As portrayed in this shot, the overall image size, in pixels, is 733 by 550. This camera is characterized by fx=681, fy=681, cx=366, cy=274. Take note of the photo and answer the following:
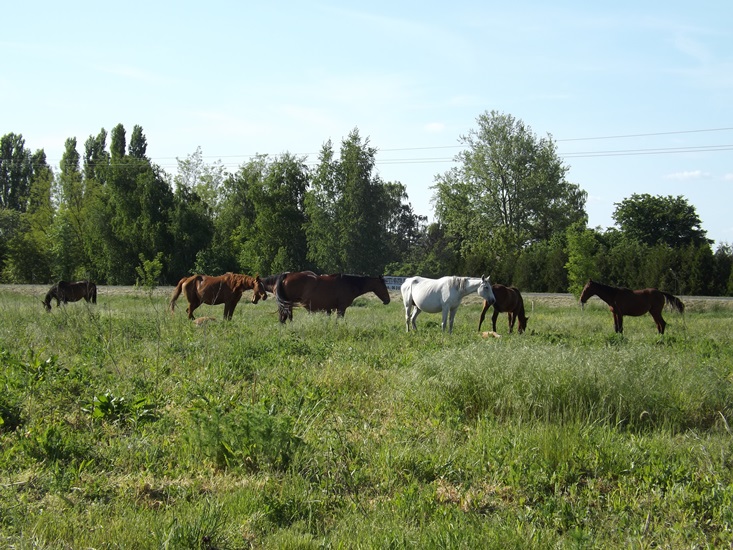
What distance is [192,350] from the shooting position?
10875mm

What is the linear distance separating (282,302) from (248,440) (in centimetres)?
1269

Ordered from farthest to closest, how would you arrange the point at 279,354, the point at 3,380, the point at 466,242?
the point at 466,242 → the point at 279,354 → the point at 3,380

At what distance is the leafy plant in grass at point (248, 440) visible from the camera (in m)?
5.93

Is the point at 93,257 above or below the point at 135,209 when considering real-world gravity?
below

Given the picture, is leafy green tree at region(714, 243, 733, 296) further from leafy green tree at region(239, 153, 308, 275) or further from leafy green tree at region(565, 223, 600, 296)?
leafy green tree at region(239, 153, 308, 275)

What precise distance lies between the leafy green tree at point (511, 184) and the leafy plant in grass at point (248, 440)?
52830 millimetres

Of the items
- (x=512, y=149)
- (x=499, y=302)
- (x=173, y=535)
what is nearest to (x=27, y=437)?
(x=173, y=535)

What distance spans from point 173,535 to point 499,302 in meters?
15.0

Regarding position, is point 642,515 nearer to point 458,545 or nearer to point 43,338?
point 458,545

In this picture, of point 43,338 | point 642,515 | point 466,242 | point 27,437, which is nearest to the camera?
point 642,515

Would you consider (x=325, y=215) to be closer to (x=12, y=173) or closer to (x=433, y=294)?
(x=433, y=294)

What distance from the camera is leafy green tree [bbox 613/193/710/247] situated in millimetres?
57938

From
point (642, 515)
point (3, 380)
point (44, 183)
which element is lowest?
point (642, 515)

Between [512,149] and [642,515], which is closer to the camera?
[642,515]
